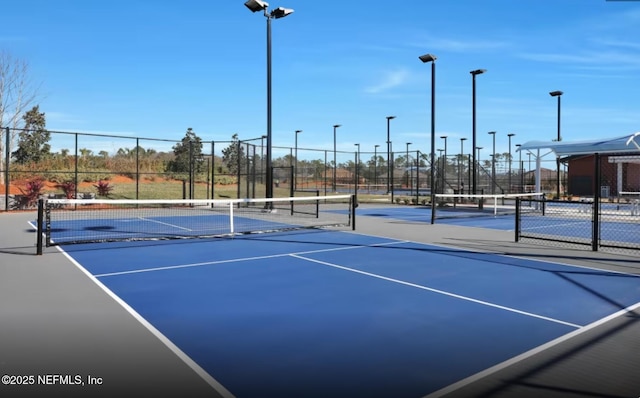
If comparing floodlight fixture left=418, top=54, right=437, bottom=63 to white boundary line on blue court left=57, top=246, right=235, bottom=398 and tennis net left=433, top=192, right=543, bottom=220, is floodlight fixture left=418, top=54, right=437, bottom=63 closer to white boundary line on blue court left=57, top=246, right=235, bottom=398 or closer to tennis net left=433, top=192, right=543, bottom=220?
tennis net left=433, top=192, right=543, bottom=220

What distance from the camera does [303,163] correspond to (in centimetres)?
5534

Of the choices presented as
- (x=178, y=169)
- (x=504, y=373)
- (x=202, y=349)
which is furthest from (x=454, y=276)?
(x=178, y=169)

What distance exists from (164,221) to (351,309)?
43.1ft

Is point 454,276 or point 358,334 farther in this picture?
point 454,276

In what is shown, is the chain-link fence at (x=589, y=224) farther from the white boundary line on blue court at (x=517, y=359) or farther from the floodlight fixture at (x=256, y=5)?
the floodlight fixture at (x=256, y=5)

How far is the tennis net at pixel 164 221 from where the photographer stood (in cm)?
1210

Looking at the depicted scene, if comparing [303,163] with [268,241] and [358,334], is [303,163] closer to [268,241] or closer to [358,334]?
[268,241]

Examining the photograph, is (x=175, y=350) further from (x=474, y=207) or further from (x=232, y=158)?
(x=232, y=158)

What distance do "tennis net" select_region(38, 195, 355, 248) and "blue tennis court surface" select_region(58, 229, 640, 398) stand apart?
1880 mm

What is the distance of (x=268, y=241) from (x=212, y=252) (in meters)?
1.98

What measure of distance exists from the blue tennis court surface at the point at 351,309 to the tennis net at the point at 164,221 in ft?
6.17

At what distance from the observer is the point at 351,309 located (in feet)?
19.0

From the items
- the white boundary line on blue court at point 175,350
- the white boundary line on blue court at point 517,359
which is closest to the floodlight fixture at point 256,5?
the white boundary line on blue court at point 175,350

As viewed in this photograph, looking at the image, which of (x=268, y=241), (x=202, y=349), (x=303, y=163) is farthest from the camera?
(x=303, y=163)
